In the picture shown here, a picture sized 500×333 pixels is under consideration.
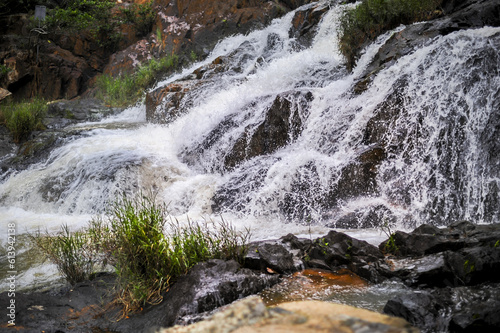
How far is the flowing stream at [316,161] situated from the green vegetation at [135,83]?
6165 millimetres

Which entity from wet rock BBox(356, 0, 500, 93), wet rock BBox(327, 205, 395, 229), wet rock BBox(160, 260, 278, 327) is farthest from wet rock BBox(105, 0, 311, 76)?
wet rock BBox(160, 260, 278, 327)

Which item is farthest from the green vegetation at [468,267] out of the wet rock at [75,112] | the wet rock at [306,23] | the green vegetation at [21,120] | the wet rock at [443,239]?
the wet rock at [75,112]

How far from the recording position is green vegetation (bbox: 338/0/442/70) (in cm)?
813

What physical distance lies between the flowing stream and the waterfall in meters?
0.02

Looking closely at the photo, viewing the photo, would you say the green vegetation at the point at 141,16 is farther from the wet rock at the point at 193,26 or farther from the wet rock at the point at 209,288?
the wet rock at the point at 209,288

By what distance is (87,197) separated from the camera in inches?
295

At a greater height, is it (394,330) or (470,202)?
(394,330)

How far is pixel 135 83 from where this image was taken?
16375 millimetres

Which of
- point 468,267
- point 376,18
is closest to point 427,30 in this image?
point 376,18

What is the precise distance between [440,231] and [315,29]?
10.3 meters

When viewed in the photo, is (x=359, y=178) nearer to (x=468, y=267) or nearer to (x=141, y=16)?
(x=468, y=267)

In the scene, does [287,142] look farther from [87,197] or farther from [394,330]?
[394,330]

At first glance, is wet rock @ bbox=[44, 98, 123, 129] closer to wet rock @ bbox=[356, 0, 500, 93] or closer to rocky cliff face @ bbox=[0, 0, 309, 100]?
rocky cliff face @ bbox=[0, 0, 309, 100]

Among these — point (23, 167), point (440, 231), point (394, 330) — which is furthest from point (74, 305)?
point (23, 167)
